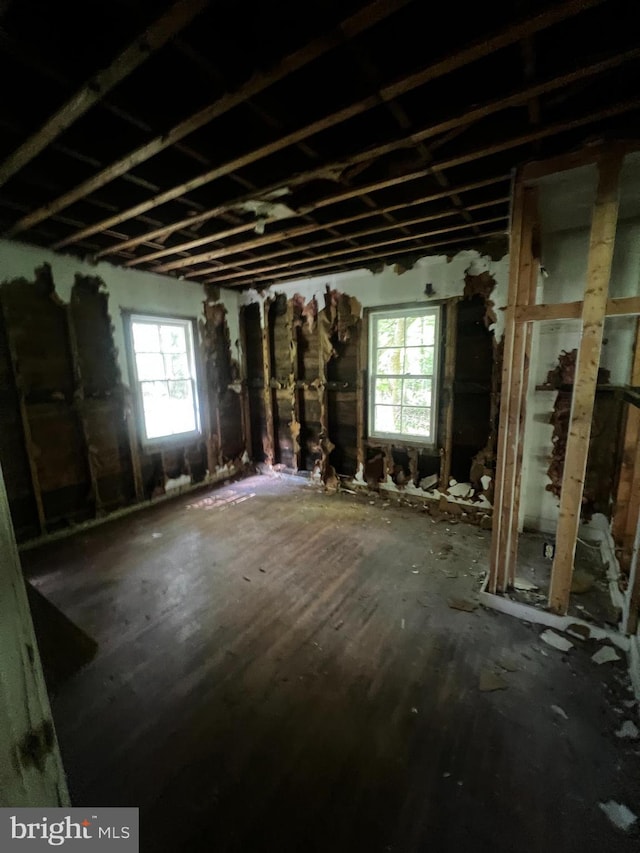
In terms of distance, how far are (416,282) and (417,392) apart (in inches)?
45.6

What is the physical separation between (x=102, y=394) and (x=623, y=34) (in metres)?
4.34

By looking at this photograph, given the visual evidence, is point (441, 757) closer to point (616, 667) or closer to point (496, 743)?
point (496, 743)

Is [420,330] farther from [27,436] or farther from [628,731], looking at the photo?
[27,436]

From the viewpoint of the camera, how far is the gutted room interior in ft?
4.37

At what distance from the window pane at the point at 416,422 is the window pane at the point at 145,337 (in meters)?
3.04

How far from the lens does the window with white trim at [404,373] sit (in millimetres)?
3832

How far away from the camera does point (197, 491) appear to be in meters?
4.77

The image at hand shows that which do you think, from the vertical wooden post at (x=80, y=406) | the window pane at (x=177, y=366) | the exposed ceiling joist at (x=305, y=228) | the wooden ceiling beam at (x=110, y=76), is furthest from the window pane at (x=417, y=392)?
the vertical wooden post at (x=80, y=406)

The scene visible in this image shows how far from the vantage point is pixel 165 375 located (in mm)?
4406

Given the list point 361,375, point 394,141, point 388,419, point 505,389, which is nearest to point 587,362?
point 505,389

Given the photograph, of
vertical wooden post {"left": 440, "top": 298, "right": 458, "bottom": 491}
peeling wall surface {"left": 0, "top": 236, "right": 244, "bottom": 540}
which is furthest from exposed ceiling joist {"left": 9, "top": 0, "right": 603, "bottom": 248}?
vertical wooden post {"left": 440, "top": 298, "right": 458, "bottom": 491}

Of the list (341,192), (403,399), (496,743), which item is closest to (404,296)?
(403,399)

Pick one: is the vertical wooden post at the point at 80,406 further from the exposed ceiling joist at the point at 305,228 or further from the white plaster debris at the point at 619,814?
the white plaster debris at the point at 619,814

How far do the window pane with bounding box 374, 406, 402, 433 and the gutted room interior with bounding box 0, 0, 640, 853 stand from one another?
0.14 feet
